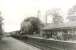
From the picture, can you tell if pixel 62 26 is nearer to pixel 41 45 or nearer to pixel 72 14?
pixel 72 14

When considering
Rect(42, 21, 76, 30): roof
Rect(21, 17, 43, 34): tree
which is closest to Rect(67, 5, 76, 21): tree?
Rect(42, 21, 76, 30): roof

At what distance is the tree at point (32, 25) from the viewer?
1.64 meters

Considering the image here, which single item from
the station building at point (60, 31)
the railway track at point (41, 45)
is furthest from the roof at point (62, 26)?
the railway track at point (41, 45)

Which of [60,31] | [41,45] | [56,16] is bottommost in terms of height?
[41,45]

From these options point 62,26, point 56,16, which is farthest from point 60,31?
point 56,16

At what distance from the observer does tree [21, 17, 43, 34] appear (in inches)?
64.4

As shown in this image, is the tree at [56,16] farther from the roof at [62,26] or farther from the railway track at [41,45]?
the railway track at [41,45]

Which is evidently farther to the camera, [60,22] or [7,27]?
[7,27]

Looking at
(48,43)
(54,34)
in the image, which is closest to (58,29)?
(54,34)

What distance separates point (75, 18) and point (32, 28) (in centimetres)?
50

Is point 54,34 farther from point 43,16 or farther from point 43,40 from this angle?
point 43,16

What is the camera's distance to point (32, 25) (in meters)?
1.65

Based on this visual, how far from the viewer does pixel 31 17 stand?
1.66m

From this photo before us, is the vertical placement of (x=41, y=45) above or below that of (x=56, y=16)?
below
